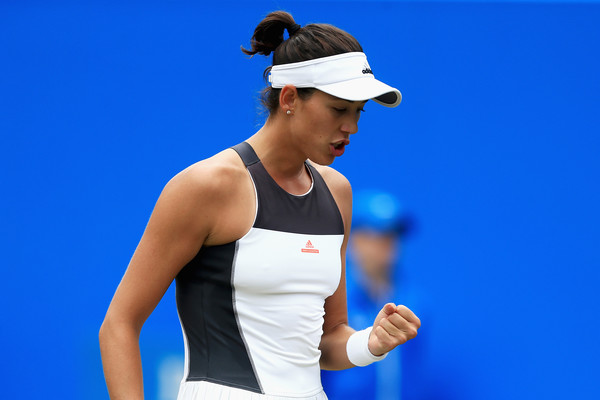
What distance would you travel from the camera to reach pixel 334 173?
2016 millimetres

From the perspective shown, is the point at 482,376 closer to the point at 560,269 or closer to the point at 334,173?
the point at 560,269

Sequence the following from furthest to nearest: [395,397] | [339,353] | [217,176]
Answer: [395,397] < [339,353] < [217,176]

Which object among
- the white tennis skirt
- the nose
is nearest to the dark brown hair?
the nose

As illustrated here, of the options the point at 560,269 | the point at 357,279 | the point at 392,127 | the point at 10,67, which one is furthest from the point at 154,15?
the point at 560,269

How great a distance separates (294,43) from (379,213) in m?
1.57

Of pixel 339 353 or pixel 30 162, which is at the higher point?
pixel 30 162

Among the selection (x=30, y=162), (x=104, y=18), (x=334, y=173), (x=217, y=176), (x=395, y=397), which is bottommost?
(x=395, y=397)

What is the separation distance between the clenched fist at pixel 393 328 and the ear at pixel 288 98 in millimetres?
514

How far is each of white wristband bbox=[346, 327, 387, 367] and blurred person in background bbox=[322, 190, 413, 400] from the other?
132 centimetres

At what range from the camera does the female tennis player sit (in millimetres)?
1601

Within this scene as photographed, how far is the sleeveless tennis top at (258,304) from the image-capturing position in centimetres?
164

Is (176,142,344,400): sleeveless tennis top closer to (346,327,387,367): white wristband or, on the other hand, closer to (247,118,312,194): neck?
(247,118,312,194): neck

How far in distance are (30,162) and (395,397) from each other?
187 centimetres

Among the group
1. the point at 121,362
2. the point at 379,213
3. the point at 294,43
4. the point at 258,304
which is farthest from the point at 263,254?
the point at 379,213
